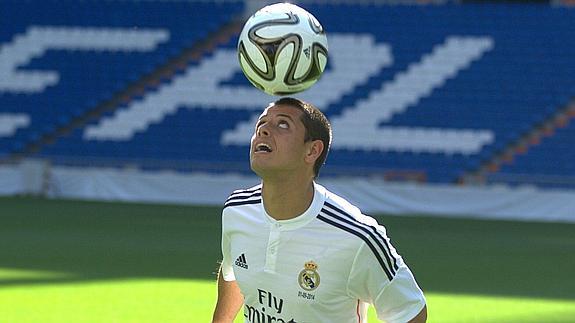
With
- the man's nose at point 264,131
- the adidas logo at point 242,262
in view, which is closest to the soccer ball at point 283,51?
the man's nose at point 264,131

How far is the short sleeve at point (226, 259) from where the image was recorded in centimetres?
511

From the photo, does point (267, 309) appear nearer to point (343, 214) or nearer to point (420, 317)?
point (343, 214)

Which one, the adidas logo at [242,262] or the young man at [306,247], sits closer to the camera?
the young man at [306,247]

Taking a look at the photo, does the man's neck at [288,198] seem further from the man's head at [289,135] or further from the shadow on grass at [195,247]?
the shadow on grass at [195,247]

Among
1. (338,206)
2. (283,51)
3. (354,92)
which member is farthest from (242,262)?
(354,92)

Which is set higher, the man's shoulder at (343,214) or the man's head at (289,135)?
the man's head at (289,135)

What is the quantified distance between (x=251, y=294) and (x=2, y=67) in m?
26.8

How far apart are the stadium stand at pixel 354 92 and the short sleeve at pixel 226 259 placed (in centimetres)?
1884

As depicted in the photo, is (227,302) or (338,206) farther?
(227,302)

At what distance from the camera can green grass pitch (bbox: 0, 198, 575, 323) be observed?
10344 millimetres

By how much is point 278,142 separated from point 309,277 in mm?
520

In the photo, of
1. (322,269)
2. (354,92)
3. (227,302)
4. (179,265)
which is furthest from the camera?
(354,92)

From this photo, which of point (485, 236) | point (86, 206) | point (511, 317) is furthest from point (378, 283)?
point (86, 206)

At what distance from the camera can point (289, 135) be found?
4.64 m
